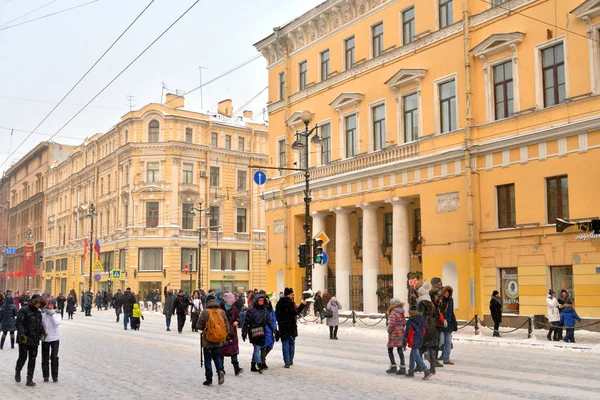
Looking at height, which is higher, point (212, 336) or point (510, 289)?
point (510, 289)

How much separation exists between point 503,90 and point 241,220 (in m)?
43.6

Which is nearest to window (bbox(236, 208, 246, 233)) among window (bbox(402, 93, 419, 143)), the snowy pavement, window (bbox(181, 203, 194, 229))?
window (bbox(181, 203, 194, 229))

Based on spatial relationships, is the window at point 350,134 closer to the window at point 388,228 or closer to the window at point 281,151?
the window at point 388,228

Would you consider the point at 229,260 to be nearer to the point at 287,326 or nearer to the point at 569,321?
the point at 569,321

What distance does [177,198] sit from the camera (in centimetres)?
6359

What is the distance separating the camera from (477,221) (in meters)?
27.7

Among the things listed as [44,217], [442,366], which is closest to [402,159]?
[442,366]

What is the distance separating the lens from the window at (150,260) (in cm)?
6241

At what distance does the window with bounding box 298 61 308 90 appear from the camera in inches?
1548

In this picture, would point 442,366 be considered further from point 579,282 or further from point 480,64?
point 480,64

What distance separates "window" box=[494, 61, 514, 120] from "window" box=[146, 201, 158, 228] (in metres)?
41.4

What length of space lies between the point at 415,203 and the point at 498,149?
6994 mm

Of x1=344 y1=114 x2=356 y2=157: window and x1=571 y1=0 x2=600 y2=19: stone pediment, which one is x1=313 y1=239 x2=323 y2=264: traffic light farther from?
x1=571 y1=0 x2=600 y2=19: stone pediment

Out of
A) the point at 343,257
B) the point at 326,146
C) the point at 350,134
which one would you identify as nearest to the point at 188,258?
the point at 326,146
